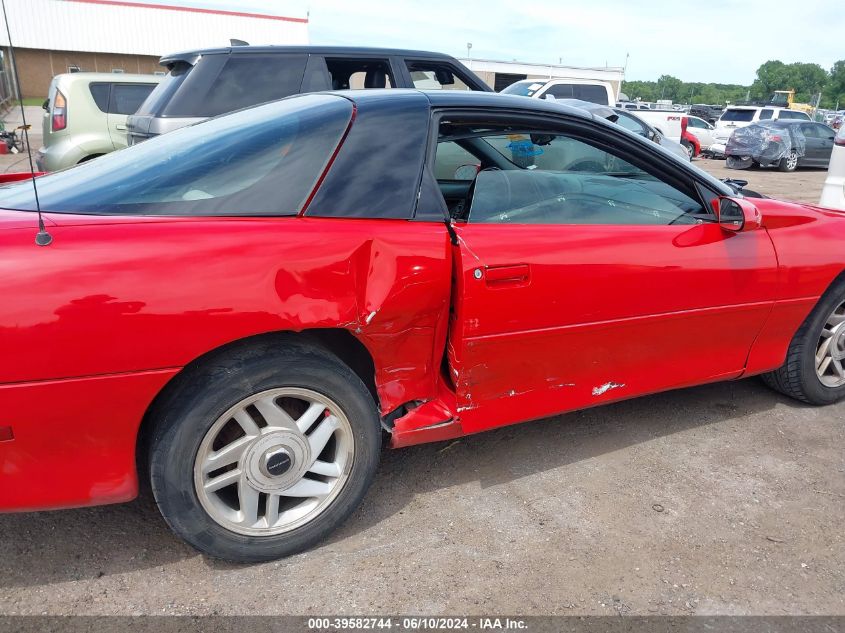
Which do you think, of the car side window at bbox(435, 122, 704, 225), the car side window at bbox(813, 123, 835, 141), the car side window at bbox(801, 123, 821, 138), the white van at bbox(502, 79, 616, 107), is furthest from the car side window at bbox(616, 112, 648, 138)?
the car side window at bbox(813, 123, 835, 141)

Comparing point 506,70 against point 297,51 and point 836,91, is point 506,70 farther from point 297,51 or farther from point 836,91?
point 836,91

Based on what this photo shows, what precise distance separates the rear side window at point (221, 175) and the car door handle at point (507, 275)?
2.26 feet

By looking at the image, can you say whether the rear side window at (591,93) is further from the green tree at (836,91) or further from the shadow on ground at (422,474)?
the green tree at (836,91)

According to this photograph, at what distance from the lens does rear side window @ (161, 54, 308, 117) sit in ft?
18.5

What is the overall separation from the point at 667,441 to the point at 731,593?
104cm

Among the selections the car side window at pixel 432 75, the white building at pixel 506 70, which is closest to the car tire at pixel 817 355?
the car side window at pixel 432 75

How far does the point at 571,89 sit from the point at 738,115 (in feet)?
34.6

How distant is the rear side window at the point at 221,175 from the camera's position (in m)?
2.18

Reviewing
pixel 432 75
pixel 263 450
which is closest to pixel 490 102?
pixel 263 450

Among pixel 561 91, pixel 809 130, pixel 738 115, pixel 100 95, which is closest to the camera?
pixel 100 95

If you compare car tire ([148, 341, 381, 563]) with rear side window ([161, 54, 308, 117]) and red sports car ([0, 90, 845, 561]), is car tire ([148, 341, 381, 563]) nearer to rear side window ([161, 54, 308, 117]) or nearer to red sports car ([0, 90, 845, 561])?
red sports car ([0, 90, 845, 561])

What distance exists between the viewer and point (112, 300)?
72.3 inches

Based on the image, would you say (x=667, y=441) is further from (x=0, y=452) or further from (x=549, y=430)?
(x=0, y=452)

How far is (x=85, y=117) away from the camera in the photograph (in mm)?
7516
